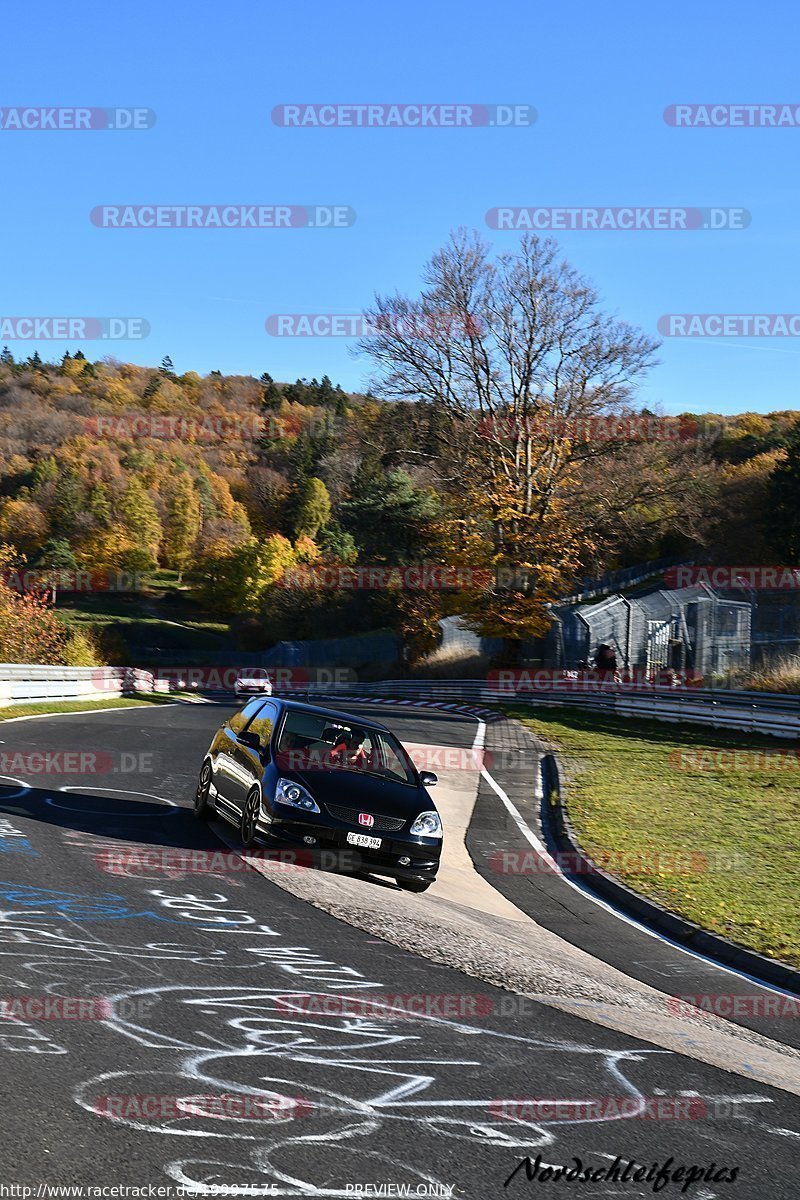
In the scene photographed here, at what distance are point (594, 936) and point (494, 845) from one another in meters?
4.38

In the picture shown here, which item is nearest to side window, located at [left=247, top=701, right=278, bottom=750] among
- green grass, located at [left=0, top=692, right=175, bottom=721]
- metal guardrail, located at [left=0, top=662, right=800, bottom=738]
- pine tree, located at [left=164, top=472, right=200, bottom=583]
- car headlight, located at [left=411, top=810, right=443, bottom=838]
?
car headlight, located at [left=411, top=810, right=443, bottom=838]

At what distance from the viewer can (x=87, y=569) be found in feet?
341

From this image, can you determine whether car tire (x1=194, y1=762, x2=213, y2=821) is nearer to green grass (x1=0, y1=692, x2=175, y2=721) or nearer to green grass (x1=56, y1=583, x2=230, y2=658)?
green grass (x1=0, y1=692, x2=175, y2=721)

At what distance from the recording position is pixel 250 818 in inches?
451

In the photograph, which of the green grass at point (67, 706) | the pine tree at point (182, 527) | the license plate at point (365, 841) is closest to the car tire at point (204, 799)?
the license plate at point (365, 841)

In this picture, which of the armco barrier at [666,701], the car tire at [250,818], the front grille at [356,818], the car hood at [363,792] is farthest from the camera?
the armco barrier at [666,701]

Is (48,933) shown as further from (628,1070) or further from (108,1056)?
(628,1070)

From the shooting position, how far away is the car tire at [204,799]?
43.3ft

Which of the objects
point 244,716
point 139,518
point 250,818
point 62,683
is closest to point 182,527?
point 139,518

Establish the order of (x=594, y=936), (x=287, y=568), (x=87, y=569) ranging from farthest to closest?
(x=87, y=569) → (x=287, y=568) → (x=594, y=936)

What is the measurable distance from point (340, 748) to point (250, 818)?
4.25 ft

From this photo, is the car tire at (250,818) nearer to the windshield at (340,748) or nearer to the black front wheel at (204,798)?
the windshield at (340,748)

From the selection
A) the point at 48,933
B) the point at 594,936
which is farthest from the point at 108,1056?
the point at 594,936

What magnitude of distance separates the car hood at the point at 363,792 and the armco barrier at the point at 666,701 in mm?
17456
